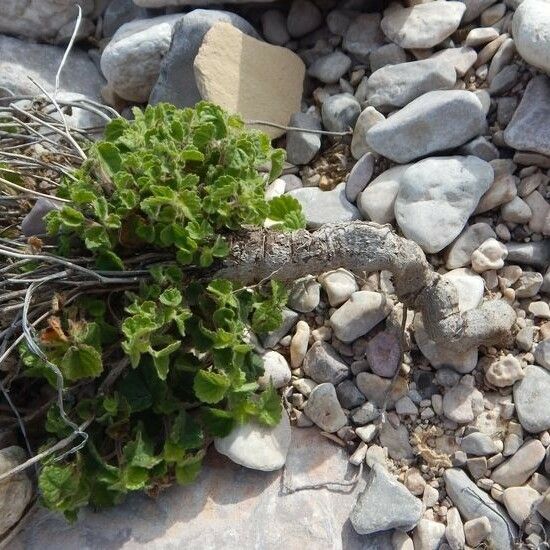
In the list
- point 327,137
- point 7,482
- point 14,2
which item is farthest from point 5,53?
point 7,482

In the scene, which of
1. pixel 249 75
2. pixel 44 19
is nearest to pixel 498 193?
pixel 249 75

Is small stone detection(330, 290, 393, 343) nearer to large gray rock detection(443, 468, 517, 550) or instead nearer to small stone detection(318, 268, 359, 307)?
small stone detection(318, 268, 359, 307)

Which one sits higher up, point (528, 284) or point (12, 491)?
point (528, 284)

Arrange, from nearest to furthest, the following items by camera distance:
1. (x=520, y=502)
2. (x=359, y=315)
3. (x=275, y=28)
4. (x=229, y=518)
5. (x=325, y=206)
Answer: (x=520, y=502) < (x=229, y=518) < (x=359, y=315) < (x=325, y=206) < (x=275, y=28)

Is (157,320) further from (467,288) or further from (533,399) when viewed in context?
(533,399)

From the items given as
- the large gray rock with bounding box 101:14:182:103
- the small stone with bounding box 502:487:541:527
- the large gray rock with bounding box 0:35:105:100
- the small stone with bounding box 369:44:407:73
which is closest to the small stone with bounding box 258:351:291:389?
the small stone with bounding box 502:487:541:527

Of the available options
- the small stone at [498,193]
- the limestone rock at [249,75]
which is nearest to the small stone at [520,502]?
the small stone at [498,193]
